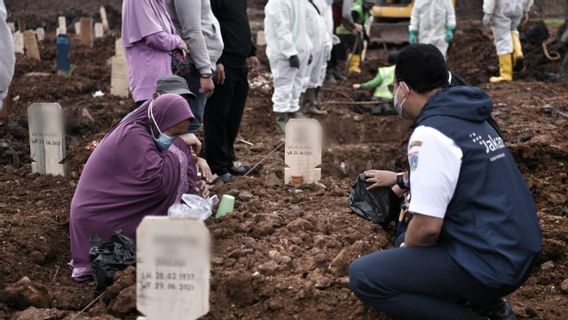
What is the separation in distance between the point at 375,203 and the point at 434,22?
7.02 metres

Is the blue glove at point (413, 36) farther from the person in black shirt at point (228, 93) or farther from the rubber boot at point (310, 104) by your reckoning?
the person in black shirt at point (228, 93)

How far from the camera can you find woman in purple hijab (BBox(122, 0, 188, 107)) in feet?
17.6

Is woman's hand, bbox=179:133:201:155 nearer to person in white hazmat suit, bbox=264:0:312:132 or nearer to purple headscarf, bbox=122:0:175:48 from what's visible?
purple headscarf, bbox=122:0:175:48

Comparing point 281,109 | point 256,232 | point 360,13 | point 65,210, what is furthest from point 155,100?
point 360,13

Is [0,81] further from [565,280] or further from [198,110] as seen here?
[565,280]

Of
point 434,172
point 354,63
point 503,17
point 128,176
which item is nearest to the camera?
point 434,172

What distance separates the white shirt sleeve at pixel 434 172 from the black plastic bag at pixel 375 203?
1.32 m

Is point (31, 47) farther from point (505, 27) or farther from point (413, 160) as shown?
point (413, 160)

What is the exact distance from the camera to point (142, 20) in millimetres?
5367

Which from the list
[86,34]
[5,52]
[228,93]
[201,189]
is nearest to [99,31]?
[86,34]

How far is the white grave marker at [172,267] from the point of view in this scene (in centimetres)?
293

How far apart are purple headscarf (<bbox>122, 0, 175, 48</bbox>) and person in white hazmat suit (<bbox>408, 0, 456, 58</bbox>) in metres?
6.33

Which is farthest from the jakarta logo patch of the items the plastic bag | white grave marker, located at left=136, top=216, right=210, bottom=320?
the plastic bag

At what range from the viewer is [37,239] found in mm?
5082
